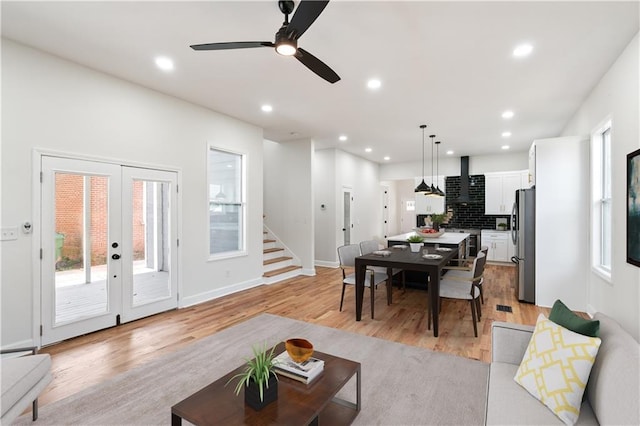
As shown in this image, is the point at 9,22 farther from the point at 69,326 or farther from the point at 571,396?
the point at 571,396

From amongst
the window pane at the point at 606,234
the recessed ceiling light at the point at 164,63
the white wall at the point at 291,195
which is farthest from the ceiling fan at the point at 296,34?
the white wall at the point at 291,195

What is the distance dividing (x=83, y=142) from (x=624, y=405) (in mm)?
4739

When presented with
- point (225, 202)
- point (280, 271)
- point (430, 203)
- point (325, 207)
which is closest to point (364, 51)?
point (225, 202)

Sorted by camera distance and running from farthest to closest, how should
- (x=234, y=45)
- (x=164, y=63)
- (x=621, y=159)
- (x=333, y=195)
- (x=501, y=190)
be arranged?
(x=501, y=190) < (x=333, y=195) < (x=164, y=63) < (x=621, y=159) < (x=234, y=45)

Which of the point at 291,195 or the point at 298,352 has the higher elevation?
the point at 291,195

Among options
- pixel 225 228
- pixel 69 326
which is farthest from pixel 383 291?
pixel 69 326

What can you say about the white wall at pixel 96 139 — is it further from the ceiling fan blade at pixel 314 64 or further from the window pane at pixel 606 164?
the window pane at pixel 606 164

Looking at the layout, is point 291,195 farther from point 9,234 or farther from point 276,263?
point 9,234

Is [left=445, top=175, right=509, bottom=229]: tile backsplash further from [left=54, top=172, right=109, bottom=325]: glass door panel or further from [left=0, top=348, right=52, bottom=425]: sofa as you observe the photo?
[left=0, top=348, right=52, bottom=425]: sofa

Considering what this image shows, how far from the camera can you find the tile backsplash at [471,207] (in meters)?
8.55

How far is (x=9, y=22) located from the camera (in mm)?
2641

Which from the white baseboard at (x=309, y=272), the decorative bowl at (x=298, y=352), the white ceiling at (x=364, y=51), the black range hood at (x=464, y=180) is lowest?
the white baseboard at (x=309, y=272)

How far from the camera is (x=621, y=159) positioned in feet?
9.57

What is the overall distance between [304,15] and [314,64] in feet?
1.81
